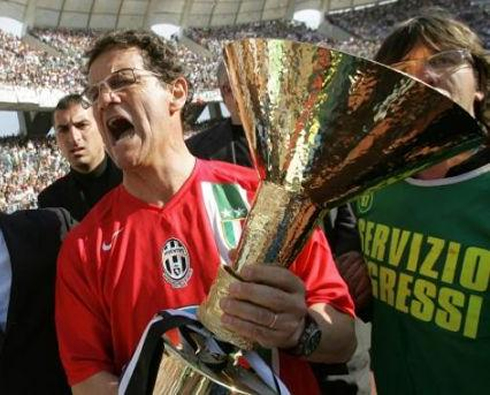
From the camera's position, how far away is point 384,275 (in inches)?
60.0

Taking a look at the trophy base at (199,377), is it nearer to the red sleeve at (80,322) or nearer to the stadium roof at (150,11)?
the red sleeve at (80,322)

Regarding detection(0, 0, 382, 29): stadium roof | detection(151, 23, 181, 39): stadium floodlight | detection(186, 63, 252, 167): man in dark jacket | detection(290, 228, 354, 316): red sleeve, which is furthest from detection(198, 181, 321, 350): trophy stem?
detection(151, 23, 181, 39): stadium floodlight

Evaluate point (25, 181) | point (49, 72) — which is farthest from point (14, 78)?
point (25, 181)

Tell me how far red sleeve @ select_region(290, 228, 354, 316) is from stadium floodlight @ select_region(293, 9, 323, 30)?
34.7 metres

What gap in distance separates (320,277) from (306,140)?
45 centimetres

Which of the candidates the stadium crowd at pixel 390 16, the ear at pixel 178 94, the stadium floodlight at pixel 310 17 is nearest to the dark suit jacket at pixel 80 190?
the ear at pixel 178 94

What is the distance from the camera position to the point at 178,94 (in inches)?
63.2

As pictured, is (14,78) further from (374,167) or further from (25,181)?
(374,167)

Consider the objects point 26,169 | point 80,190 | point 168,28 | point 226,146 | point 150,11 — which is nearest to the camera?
point 226,146

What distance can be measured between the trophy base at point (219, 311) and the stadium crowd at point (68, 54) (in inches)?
522

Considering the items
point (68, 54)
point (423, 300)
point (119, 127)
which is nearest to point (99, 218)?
point (119, 127)

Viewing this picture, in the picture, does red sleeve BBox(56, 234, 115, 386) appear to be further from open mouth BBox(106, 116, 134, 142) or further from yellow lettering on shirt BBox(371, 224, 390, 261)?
yellow lettering on shirt BBox(371, 224, 390, 261)

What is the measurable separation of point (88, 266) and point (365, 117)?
0.71 meters

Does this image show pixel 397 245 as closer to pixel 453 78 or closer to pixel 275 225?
pixel 453 78
